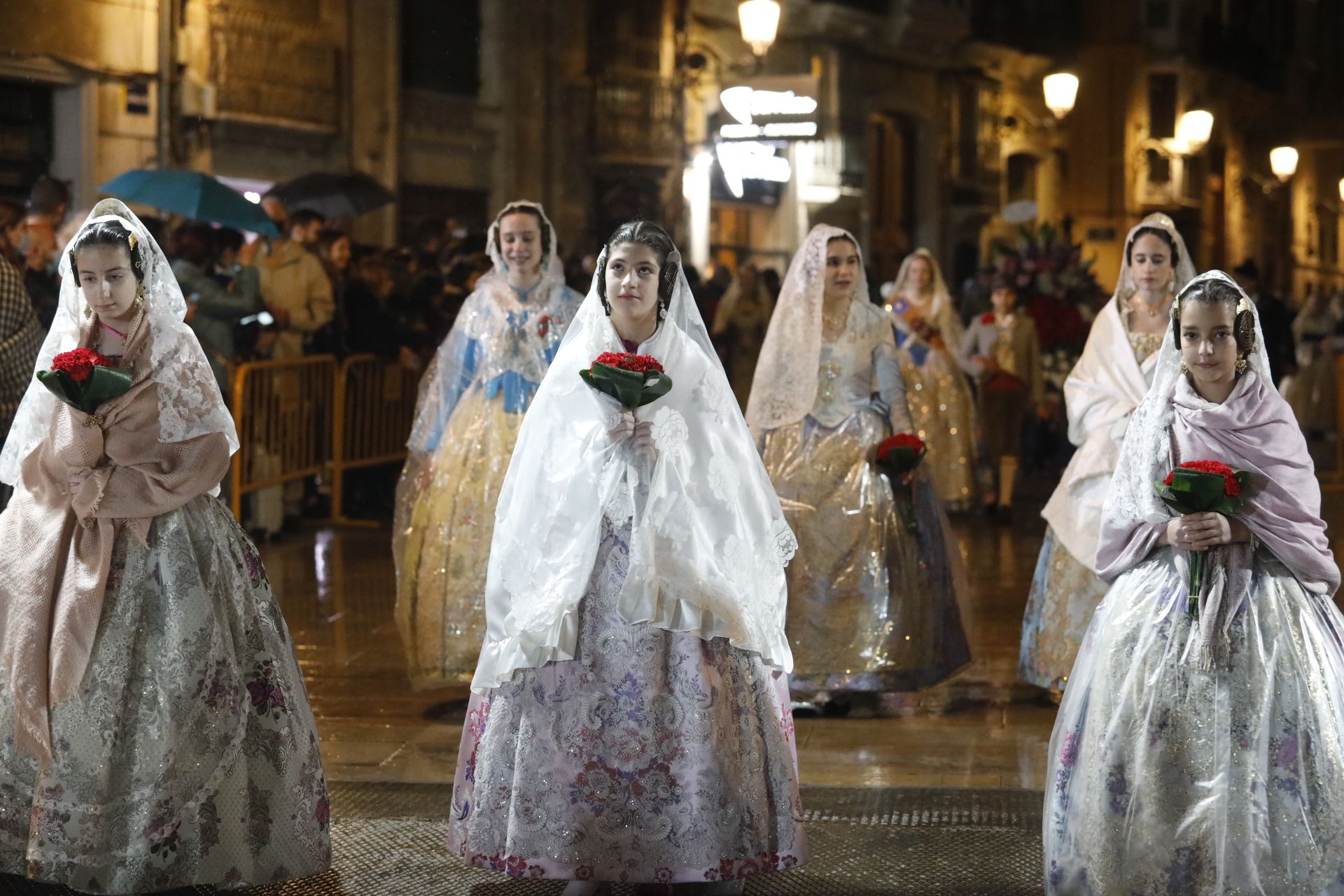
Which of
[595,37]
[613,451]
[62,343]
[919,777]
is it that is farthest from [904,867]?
[595,37]

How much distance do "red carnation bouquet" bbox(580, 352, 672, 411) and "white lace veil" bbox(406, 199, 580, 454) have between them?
2.35 metres

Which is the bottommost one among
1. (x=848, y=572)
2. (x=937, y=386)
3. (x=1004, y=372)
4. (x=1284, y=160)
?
(x=848, y=572)

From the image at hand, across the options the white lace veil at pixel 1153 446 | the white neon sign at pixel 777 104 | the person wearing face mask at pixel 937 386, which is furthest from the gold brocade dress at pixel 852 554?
the white neon sign at pixel 777 104

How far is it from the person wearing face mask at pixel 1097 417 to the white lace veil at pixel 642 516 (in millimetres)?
2182

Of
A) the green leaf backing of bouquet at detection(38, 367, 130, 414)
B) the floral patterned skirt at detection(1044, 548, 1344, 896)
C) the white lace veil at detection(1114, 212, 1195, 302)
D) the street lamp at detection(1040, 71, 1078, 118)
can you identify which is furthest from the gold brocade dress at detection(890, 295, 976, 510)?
the street lamp at detection(1040, 71, 1078, 118)

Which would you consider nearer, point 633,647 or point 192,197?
point 633,647

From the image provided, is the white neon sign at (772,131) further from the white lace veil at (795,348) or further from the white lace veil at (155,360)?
the white lace veil at (155,360)

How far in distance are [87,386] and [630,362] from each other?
1.24 m

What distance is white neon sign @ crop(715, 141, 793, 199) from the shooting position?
21.2 meters

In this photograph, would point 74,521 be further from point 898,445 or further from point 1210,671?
point 898,445

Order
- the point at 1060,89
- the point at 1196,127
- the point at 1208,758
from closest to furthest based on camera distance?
the point at 1208,758 < the point at 1060,89 < the point at 1196,127

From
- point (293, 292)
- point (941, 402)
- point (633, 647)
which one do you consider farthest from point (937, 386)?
point (633, 647)

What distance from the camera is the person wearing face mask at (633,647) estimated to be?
4.20 m

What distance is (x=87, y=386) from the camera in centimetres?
426
